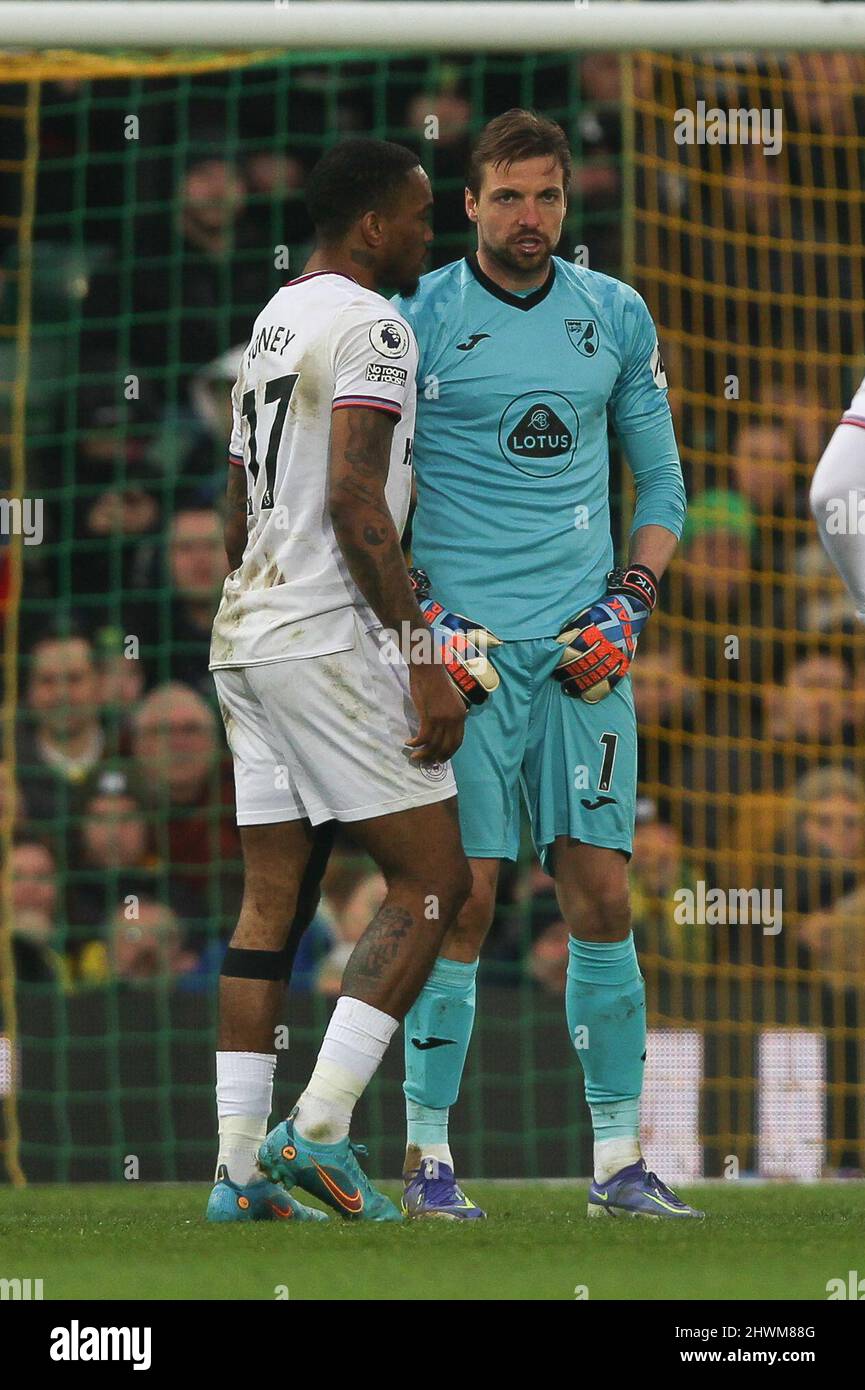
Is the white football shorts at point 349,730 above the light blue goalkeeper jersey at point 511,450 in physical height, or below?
below

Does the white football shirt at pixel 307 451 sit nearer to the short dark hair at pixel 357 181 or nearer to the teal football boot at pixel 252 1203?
the short dark hair at pixel 357 181

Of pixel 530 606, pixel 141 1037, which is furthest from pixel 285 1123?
pixel 141 1037

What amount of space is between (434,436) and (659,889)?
11.2 feet

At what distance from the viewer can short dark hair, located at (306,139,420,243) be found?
4.25 metres

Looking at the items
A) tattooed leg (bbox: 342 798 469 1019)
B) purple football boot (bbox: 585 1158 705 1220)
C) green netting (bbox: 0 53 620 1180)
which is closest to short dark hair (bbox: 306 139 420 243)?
tattooed leg (bbox: 342 798 469 1019)

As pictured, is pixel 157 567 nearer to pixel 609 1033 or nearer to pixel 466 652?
pixel 466 652

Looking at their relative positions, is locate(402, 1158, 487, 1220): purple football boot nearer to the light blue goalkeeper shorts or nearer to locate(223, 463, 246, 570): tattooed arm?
the light blue goalkeeper shorts

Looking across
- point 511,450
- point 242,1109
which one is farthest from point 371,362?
point 242,1109

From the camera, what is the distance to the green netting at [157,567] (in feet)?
21.5

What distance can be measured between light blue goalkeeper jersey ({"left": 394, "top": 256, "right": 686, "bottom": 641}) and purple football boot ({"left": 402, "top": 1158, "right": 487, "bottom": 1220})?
110 centimetres

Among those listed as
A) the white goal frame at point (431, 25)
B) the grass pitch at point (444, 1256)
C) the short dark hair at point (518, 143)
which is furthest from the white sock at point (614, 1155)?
the white goal frame at point (431, 25)

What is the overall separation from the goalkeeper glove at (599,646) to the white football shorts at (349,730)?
0.40 m

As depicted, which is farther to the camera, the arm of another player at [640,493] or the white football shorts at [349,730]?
the arm of another player at [640,493]

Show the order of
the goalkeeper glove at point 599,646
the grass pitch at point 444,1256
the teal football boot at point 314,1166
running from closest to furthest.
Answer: the grass pitch at point 444,1256, the teal football boot at point 314,1166, the goalkeeper glove at point 599,646
